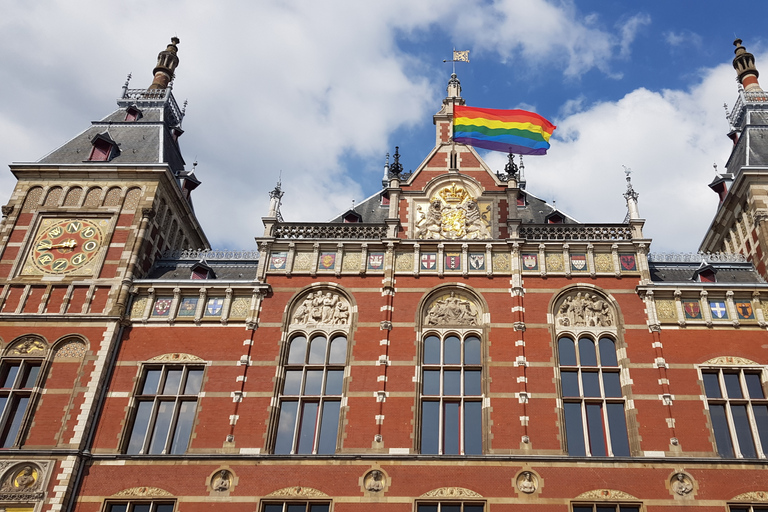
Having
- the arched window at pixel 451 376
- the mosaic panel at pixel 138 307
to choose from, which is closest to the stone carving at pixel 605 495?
the arched window at pixel 451 376

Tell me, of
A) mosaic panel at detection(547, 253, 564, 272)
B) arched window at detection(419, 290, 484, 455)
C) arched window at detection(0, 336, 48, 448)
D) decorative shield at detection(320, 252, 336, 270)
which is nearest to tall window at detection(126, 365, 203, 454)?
arched window at detection(0, 336, 48, 448)

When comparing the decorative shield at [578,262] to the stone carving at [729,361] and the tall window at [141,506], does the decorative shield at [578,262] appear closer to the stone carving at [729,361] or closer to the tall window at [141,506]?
the stone carving at [729,361]

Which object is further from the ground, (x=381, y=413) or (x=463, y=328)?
(x=463, y=328)

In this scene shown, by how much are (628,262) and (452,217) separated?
647cm

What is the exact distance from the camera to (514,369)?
2109 cm

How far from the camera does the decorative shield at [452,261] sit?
23.5 meters

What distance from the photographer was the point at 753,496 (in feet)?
60.8

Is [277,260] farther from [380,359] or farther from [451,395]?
[451,395]

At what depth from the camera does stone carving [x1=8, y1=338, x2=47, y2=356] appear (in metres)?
21.8

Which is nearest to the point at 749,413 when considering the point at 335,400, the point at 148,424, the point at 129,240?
the point at 335,400

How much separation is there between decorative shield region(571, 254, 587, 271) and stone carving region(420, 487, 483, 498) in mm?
8817

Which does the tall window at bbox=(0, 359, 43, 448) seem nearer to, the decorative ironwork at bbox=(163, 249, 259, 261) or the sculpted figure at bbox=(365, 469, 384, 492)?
the decorative ironwork at bbox=(163, 249, 259, 261)

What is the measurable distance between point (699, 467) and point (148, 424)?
16664mm

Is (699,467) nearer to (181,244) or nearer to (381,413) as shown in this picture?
(381,413)
